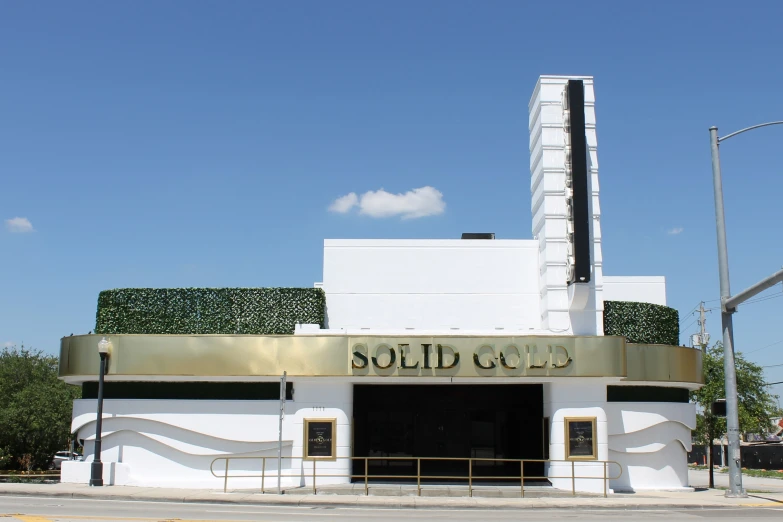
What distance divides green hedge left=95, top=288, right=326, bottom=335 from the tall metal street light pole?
12112 mm

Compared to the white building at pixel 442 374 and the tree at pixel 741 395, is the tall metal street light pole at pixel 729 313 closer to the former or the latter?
the white building at pixel 442 374

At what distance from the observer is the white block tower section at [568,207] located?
→ 952 inches

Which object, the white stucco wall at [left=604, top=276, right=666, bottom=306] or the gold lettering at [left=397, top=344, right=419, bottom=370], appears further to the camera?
the white stucco wall at [left=604, top=276, right=666, bottom=306]

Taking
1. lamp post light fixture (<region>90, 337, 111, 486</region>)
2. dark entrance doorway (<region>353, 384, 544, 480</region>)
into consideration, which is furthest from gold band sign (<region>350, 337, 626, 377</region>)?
lamp post light fixture (<region>90, 337, 111, 486</region>)

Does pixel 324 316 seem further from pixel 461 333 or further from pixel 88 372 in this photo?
pixel 88 372

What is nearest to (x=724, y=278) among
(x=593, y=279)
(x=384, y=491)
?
(x=593, y=279)

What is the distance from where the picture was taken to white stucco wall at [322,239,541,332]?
26.6m

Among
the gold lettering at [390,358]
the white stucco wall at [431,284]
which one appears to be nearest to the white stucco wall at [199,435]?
the gold lettering at [390,358]

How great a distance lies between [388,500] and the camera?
20484 mm

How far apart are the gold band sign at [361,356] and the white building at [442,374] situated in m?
0.04

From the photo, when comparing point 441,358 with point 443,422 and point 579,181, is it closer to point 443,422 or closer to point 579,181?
point 443,422

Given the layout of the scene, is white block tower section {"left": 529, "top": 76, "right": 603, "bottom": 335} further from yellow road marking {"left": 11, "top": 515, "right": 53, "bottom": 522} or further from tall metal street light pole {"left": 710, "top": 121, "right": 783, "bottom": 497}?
yellow road marking {"left": 11, "top": 515, "right": 53, "bottom": 522}

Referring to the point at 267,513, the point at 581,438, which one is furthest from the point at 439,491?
the point at 267,513

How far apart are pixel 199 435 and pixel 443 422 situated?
799cm
